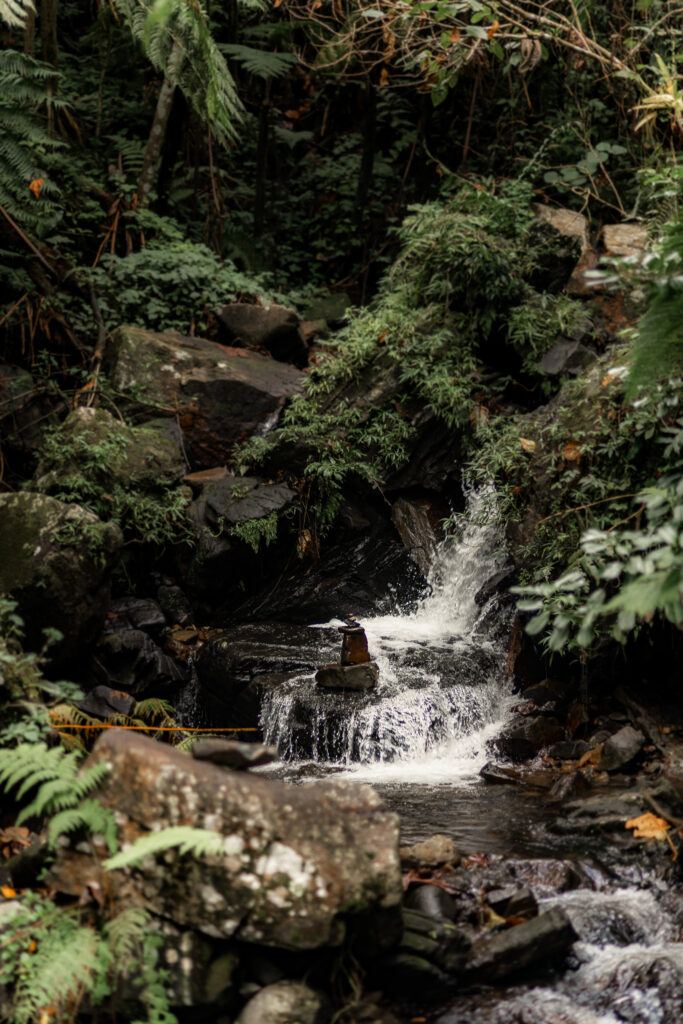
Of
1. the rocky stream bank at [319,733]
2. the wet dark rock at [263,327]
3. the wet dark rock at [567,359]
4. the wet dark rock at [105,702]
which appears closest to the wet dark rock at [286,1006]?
the rocky stream bank at [319,733]

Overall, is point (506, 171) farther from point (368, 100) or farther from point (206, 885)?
point (206, 885)

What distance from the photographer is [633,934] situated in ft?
11.9

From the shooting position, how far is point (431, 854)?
400 centimetres

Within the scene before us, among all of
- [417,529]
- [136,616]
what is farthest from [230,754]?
[417,529]

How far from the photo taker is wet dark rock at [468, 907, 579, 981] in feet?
10.8

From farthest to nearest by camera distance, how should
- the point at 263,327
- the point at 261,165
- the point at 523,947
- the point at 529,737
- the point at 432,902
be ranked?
the point at 261,165 < the point at 263,327 < the point at 529,737 < the point at 432,902 < the point at 523,947

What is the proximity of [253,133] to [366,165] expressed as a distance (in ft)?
7.33

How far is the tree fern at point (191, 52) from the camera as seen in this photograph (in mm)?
5730

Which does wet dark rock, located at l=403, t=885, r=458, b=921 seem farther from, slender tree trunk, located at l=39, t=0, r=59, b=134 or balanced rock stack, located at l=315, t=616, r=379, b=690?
slender tree trunk, located at l=39, t=0, r=59, b=134

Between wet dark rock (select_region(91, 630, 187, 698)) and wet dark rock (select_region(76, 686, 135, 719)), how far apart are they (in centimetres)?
39

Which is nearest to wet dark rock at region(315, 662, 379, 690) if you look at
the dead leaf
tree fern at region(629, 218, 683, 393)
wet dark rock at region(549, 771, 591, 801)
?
wet dark rock at region(549, 771, 591, 801)

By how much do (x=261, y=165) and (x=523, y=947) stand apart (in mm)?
10149

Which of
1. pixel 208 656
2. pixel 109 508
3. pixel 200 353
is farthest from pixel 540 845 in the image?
pixel 200 353

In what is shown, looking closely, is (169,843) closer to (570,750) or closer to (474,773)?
(474,773)
